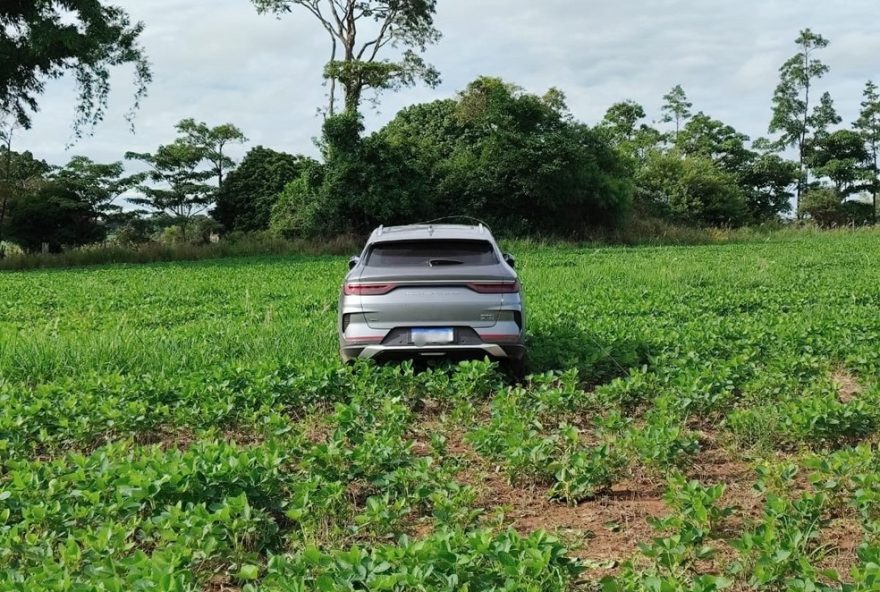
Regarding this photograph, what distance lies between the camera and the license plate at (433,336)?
23.5 ft

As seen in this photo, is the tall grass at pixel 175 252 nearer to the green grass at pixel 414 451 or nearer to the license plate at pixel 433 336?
the green grass at pixel 414 451

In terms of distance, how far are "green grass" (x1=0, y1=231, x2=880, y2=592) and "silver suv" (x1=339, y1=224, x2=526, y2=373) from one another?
317 millimetres

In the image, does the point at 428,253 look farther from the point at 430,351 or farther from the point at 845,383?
the point at 845,383

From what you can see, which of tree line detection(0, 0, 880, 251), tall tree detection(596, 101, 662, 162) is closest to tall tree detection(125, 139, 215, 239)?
tree line detection(0, 0, 880, 251)

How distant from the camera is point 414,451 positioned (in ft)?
18.0

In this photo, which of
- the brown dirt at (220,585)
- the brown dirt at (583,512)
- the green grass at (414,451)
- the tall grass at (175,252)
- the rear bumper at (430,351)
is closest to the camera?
the green grass at (414,451)

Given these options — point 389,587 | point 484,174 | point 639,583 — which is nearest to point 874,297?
point 639,583

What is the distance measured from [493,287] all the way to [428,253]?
802mm

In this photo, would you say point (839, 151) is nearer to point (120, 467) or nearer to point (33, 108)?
point (33, 108)

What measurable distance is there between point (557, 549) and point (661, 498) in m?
1.58

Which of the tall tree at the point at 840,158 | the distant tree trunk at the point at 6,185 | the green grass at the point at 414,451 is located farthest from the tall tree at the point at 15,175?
the tall tree at the point at 840,158

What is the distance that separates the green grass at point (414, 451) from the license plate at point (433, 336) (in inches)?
13.6

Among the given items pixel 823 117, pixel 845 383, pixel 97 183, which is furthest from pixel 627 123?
pixel 845 383

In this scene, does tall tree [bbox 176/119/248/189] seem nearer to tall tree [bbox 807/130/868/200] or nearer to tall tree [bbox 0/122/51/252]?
tall tree [bbox 0/122/51/252]
